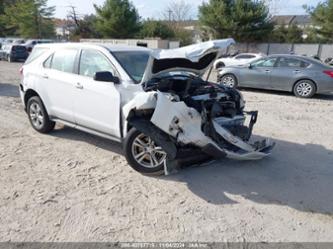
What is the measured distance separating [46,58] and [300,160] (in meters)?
4.72

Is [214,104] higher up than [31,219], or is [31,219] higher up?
[214,104]

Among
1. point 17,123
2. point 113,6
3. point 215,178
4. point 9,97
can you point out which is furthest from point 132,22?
point 215,178

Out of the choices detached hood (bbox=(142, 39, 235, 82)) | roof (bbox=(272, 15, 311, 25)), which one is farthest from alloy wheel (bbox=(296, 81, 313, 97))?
roof (bbox=(272, 15, 311, 25))

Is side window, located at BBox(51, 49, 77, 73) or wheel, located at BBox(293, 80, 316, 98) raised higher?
side window, located at BBox(51, 49, 77, 73)

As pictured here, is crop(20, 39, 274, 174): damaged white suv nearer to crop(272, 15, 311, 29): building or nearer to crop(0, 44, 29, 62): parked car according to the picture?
crop(0, 44, 29, 62): parked car

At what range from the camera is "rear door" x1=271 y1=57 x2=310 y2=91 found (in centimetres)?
1073

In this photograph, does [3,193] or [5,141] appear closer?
[3,193]

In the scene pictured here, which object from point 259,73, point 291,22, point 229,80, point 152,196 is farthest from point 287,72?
point 291,22

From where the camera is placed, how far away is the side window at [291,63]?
10.8 m

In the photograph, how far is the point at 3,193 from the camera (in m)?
3.76

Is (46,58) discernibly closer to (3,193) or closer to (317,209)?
(3,193)

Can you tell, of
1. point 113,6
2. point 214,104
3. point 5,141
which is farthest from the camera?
point 113,6

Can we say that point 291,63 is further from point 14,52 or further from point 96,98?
point 14,52

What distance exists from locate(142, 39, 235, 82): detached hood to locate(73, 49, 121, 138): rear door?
0.60m
